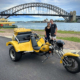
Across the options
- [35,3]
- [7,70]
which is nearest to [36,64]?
[7,70]

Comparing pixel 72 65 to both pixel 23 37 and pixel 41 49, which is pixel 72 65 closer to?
pixel 41 49

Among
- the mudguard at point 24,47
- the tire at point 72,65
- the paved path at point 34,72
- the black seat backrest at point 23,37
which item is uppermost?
the black seat backrest at point 23,37

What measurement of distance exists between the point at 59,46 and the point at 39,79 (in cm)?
133

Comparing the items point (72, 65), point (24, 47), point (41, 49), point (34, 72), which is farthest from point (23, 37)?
point (72, 65)

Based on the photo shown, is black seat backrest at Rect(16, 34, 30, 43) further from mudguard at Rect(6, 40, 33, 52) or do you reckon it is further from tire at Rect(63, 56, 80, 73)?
tire at Rect(63, 56, 80, 73)

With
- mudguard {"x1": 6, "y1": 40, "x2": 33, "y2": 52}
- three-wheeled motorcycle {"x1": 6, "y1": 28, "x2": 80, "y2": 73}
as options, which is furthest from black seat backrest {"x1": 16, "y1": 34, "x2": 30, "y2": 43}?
mudguard {"x1": 6, "y1": 40, "x2": 33, "y2": 52}

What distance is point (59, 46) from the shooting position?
143 inches

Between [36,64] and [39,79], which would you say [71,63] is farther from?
[36,64]

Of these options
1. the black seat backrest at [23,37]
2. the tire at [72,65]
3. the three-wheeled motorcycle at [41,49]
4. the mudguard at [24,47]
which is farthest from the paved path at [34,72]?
the black seat backrest at [23,37]

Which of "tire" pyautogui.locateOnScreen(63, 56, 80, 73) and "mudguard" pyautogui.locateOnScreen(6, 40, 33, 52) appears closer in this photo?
"tire" pyautogui.locateOnScreen(63, 56, 80, 73)

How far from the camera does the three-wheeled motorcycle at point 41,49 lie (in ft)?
10.8

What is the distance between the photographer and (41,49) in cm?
391

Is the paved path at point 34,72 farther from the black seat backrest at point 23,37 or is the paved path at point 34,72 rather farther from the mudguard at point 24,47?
the black seat backrest at point 23,37

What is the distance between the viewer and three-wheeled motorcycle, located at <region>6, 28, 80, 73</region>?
3284mm
